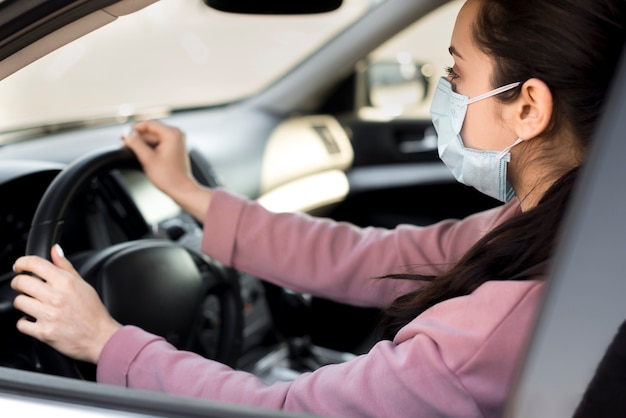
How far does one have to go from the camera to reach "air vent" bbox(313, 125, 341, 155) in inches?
124

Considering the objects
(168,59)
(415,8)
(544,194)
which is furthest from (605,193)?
(168,59)

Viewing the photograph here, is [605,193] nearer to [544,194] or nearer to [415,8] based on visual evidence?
[544,194]

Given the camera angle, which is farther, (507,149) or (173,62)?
(173,62)

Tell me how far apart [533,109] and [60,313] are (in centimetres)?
77

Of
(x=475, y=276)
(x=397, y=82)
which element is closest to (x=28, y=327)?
(x=475, y=276)

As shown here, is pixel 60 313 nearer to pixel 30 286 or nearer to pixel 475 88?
pixel 30 286

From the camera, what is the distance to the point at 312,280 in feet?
6.31

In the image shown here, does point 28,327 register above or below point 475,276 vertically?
below

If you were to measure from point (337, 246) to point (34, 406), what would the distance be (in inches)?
37.4

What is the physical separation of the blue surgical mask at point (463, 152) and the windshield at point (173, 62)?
3.80 meters

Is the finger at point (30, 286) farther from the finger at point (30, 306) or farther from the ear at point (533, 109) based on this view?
the ear at point (533, 109)

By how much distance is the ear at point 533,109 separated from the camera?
129cm

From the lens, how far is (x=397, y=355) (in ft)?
3.92

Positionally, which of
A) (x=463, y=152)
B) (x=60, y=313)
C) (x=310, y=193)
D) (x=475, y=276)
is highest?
(x=463, y=152)
